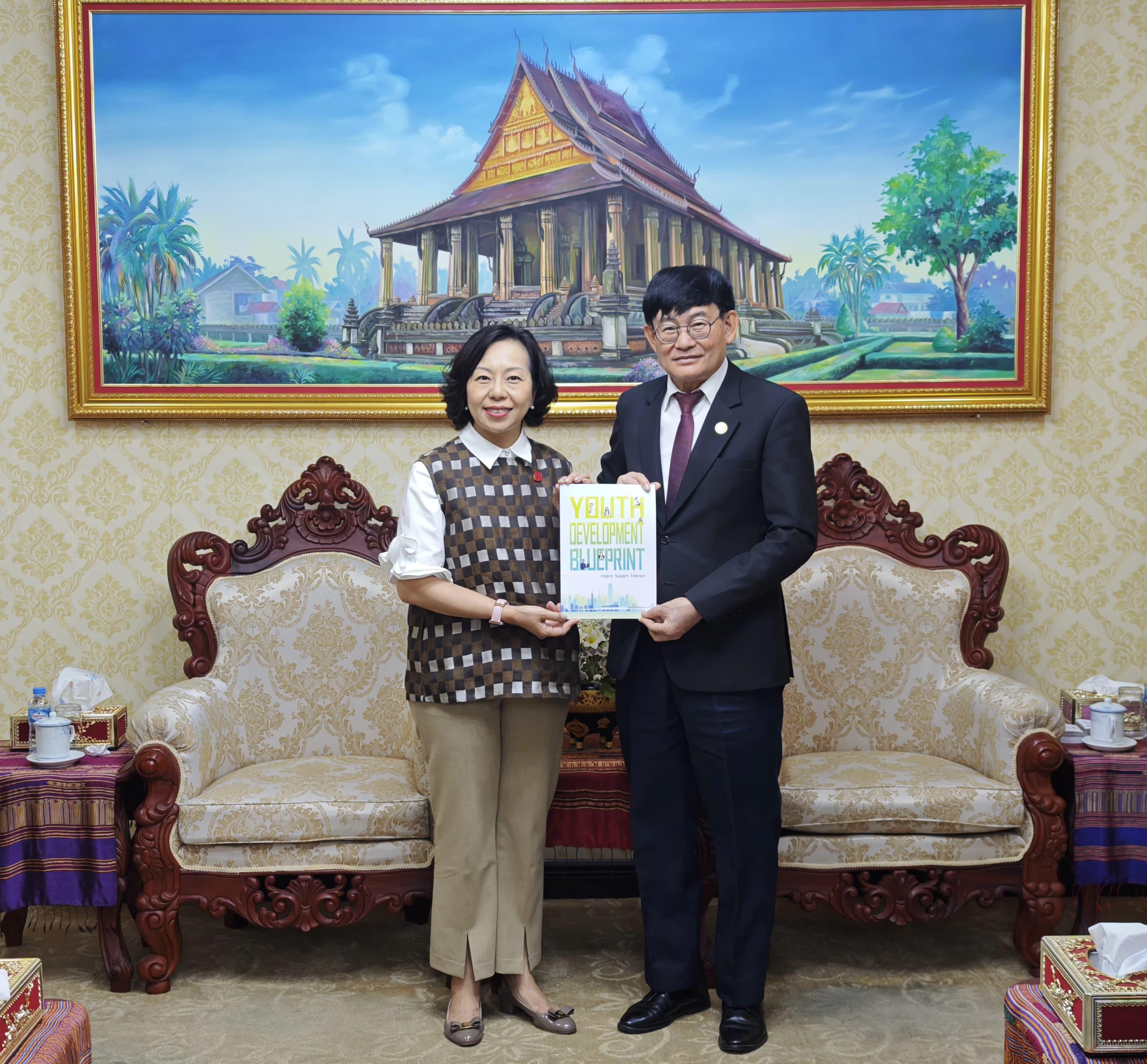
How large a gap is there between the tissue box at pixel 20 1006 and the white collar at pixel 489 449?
4.60 feet

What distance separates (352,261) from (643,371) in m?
1.07

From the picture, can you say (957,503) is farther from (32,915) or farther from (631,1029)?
A: (32,915)

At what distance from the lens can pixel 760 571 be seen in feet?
8.21

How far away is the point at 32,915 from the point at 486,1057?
1.72m

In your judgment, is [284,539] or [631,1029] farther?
[284,539]

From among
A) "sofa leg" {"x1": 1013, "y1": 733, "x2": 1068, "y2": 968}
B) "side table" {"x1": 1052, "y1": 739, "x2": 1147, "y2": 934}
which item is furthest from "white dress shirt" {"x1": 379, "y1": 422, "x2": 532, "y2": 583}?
"side table" {"x1": 1052, "y1": 739, "x2": 1147, "y2": 934}

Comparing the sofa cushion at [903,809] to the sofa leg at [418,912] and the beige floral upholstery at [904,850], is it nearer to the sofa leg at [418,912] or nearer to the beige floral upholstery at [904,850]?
the beige floral upholstery at [904,850]

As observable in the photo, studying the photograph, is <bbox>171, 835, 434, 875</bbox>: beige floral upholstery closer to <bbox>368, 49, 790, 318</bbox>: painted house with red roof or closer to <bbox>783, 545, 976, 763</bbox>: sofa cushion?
<bbox>783, 545, 976, 763</bbox>: sofa cushion

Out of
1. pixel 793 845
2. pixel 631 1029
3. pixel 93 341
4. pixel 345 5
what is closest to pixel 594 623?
pixel 793 845

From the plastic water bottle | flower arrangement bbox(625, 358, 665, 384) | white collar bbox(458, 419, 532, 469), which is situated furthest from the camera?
flower arrangement bbox(625, 358, 665, 384)

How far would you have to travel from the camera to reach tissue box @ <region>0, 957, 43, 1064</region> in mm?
1742

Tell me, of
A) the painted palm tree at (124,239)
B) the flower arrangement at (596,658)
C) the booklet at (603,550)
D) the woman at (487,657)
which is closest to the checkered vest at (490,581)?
the woman at (487,657)

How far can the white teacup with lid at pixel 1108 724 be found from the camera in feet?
10.1

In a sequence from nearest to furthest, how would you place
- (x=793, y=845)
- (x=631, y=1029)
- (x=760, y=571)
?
(x=760, y=571) → (x=631, y=1029) → (x=793, y=845)
